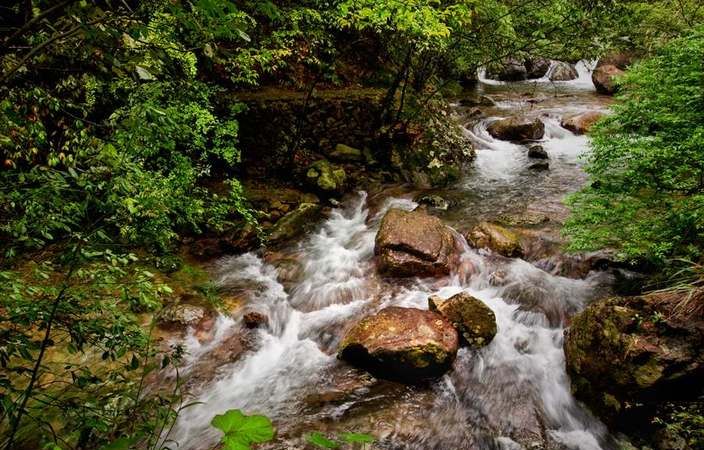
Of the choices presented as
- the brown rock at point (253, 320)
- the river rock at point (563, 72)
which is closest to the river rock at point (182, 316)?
the brown rock at point (253, 320)

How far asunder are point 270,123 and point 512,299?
21.4ft

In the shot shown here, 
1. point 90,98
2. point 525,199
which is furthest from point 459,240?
point 90,98

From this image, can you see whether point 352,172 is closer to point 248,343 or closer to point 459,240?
point 459,240

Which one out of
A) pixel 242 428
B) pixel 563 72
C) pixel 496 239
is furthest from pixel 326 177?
pixel 563 72

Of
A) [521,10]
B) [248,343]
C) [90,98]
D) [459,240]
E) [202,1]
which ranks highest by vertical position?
[521,10]

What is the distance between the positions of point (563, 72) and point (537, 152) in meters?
13.7

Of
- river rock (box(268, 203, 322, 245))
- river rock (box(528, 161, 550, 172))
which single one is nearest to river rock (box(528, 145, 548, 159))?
river rock (box(528, 161, 550, 172))

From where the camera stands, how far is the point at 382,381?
463 centimetres

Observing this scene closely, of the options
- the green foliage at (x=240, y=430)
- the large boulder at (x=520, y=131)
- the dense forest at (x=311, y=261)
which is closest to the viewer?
the green foliage at (x=240, y=430)

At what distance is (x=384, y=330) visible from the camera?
189 inches

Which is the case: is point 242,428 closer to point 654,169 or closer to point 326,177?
point 654,169

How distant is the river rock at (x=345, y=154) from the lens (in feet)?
32.1

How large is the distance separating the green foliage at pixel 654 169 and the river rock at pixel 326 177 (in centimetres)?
528

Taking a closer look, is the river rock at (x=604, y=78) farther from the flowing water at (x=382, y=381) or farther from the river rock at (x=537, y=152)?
the flowing water at (x=382, y=381)
